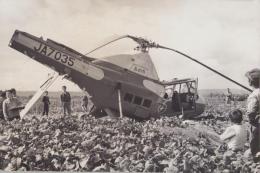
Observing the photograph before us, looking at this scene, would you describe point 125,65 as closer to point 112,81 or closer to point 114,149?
point 112,81

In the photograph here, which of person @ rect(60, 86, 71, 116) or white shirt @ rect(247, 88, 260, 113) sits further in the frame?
person @ rect(60, 86, 71, 116)

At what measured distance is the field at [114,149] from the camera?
14.5 feet

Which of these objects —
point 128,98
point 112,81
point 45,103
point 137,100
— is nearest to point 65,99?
point 45,103

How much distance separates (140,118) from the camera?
7.71 m

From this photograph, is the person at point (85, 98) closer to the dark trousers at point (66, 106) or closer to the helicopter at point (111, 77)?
the helicopter at point (111, 77)

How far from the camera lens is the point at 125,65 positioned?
7484 mm

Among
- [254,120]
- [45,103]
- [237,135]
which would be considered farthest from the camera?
[45,103]

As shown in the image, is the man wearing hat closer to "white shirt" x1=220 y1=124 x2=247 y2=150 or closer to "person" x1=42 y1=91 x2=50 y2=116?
"white shirt" x1=220 y1=124 x2=247 y2=150

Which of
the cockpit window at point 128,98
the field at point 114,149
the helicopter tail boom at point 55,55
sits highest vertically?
the helicopter tail boom at point 55,55

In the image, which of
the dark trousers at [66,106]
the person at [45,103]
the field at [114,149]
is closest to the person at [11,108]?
the field at [114,149]

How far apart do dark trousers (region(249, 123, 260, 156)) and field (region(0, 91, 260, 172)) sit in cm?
11

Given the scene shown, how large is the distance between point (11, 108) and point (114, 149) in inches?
92.9

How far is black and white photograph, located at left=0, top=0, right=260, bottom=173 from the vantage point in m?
4.58

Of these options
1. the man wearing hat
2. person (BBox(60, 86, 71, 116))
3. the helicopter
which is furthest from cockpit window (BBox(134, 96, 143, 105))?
the man wearing hat
